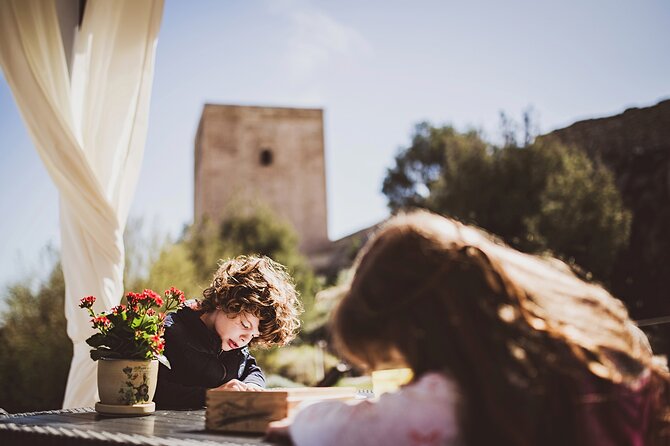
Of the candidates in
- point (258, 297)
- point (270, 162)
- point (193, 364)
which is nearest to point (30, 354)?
point (193, 364)

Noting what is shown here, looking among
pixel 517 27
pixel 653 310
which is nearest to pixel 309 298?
pixel 653 310

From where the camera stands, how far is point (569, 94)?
934cm

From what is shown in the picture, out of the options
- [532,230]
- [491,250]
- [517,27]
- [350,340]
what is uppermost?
[517,27]

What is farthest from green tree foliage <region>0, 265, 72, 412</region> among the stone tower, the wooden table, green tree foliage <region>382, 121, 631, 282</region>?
the stone tower

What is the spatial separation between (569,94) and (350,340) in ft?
32.1

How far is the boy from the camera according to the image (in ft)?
6.59

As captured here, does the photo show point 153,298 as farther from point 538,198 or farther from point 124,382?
point 538,198

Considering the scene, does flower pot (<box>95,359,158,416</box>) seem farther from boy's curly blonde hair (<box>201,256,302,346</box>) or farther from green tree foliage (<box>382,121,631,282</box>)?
green tree foliage (<box>382,121,631,282</box>)

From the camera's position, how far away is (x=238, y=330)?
6.75 ft

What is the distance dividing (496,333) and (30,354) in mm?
4778

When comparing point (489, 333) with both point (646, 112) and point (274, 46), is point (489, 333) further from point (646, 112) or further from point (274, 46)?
point (646, 112)

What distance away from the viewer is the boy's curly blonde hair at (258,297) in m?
2.03

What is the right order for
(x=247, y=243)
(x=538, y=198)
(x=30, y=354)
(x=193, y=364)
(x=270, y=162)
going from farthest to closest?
(x=270, y=162) < (x=247, y=243) < (x=538, y=198) < (x=30, y=354) < (x=193, y=364)

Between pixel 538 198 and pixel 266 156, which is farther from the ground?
pixel 266 156
